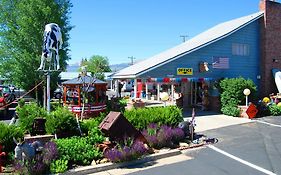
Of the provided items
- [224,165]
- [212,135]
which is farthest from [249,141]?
[224,165]

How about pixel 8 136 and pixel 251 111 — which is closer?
pixel 8 136

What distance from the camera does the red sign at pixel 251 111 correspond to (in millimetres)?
18000

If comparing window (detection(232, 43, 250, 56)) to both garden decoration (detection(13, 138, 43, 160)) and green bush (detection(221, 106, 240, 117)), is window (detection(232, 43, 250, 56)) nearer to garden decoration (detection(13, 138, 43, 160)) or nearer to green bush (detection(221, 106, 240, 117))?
green bush (detection(221, 106, 240, 117))

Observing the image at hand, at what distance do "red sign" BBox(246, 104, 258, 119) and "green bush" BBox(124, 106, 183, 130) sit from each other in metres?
7.24

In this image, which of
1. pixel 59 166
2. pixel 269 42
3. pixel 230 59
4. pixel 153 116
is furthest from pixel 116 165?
pixel 269 42

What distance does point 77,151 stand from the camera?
Result: 30.0ft

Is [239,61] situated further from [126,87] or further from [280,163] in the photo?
[126,87]

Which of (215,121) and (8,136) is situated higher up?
(8,136)

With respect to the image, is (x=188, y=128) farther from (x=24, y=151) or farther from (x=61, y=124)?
(x=24, y=151)

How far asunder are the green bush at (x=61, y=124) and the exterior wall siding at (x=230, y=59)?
27.3 ft

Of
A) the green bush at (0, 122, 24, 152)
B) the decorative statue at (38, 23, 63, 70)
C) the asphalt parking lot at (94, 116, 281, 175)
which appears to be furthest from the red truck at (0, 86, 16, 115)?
the asphalt parking lot at (94, 116, 281, 175)

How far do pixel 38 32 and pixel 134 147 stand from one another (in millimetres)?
15006

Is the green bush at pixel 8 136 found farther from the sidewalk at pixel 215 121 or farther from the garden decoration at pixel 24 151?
the sidewalk at pixel 215 121

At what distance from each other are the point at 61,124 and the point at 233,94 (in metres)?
12.1
